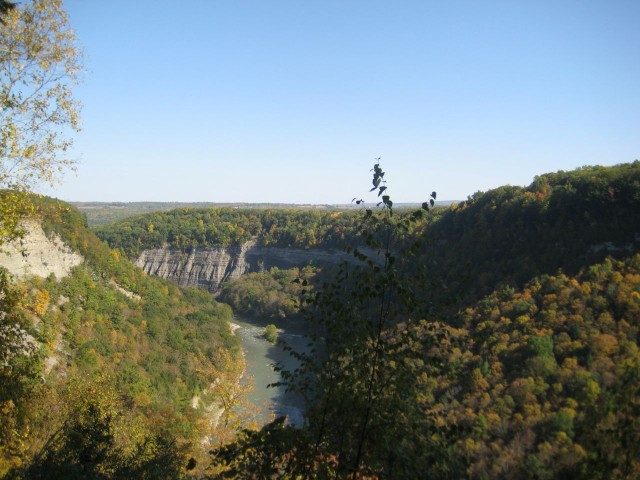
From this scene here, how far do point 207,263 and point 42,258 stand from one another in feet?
214

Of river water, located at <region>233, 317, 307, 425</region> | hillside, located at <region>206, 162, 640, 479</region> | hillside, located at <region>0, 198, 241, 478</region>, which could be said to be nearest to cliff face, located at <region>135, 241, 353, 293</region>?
river water, located at <region>233, 317, 307, 425</region>

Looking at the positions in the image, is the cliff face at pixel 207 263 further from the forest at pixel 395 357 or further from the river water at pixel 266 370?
the forest at pixel 395 357

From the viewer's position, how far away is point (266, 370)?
160ft

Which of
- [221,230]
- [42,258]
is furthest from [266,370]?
[221,230]

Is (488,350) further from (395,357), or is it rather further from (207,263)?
(207,263)

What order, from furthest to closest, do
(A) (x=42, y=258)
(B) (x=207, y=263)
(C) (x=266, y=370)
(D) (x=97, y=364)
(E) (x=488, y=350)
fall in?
(B) (x=207, y=263) < (C) (x=266, y=370) < (A) (x=42, y=258) < (D) (x=97, y=364) < (E) (x=488, y=350)

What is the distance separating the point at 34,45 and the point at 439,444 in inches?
337

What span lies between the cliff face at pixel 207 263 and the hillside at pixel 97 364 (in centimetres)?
3787

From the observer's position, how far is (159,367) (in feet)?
115

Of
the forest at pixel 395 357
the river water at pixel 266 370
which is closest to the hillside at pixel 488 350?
the forest at pixel 395 357

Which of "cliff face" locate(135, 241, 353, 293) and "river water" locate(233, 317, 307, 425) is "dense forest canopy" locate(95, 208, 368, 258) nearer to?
"cliff face" locate(135, 241, 353, 293)

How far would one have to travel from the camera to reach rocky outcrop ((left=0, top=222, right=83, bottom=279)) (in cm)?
2864

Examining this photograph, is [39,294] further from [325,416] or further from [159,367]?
[325,416]

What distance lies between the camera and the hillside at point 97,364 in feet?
31.4
